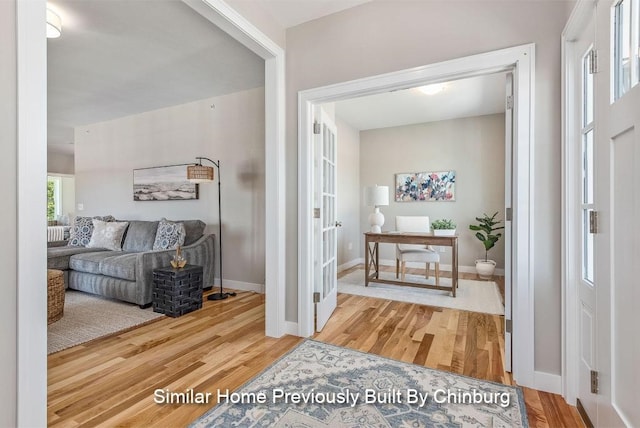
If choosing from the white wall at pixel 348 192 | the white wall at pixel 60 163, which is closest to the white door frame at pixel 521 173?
the white wall at pixel 348 192

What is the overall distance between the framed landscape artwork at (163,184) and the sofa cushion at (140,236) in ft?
1.92

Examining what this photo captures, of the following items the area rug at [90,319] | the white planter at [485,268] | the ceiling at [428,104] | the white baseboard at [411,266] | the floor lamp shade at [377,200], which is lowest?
the area rug at [90,319]

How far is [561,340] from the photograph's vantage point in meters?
1.73

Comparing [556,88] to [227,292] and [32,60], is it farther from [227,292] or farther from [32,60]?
[227,292]

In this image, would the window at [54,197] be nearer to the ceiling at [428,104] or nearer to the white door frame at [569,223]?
the ceiling at [428,104]

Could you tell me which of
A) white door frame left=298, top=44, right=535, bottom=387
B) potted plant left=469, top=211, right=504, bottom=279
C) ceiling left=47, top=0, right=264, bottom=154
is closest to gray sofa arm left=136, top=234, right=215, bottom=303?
ceiling left=47, top=0, right=264, bottom=154

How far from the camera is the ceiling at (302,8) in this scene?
227 cm

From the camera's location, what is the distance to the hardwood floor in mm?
1561

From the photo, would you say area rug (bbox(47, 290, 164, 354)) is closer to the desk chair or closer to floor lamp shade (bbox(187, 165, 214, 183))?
floor lamp shade (bbox(187, 165, 214, 183))

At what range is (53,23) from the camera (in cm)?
233

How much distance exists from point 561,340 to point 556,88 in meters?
1.44

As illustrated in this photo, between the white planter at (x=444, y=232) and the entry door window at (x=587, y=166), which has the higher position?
the entry door window at (x=587, y=166)

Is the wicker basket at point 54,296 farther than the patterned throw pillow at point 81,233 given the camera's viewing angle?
No

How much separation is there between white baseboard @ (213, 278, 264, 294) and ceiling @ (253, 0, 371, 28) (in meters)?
2.91
